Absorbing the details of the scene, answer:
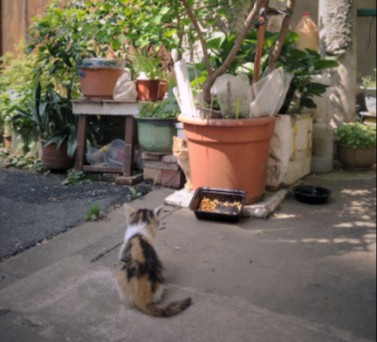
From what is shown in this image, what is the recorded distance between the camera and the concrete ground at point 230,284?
3.18 ft

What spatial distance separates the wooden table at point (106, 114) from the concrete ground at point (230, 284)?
1.36m

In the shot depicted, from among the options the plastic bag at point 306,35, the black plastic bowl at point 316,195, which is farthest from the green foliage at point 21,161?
the black plastic bowl at point 316,195

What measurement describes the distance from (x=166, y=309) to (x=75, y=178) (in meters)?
2.25

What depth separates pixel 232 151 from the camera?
9.13ft

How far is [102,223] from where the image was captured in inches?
107

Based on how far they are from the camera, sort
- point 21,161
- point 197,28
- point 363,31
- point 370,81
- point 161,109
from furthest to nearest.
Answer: point 21,161
point 161,109
point 197,28
point 370,81
point 363,31

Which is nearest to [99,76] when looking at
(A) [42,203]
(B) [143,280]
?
(A) [42,203]

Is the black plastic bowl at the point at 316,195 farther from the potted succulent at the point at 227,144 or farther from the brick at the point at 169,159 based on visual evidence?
the brick at the point at 169,159

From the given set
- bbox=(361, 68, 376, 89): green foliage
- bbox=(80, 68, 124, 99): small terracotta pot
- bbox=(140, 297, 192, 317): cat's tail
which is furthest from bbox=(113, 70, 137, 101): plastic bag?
bbox=(361, 68, 376, 89): green foliage

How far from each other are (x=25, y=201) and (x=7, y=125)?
1.64m

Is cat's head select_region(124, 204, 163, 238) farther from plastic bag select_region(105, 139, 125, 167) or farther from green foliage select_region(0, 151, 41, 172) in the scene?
green foliage select_region(0, 151, 41, 172)

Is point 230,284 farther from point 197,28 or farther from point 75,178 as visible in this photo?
point 75,178

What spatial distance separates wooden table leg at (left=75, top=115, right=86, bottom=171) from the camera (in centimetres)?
383

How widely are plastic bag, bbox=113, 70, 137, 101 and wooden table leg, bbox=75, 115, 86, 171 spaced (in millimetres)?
373
